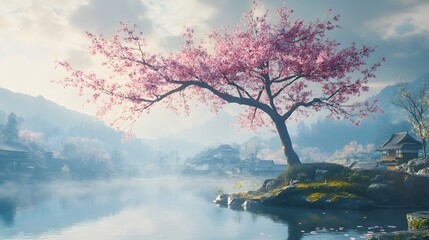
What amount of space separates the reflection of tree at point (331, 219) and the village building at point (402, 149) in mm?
36920

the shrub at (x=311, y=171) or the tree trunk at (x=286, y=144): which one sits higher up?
the tree trunk at (x=286, y=144)

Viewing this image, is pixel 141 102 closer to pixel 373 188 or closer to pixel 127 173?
pixel 373 188

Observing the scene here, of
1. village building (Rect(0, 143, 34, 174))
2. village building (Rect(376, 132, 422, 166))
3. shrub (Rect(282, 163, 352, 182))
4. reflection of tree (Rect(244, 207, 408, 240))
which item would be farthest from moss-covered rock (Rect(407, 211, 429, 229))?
village building (Rect(0, 143, 34, 174))

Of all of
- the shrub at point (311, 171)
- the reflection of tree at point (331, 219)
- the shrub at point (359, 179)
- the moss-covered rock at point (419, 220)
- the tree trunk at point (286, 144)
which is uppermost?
the tree trunk at point (286, 144)

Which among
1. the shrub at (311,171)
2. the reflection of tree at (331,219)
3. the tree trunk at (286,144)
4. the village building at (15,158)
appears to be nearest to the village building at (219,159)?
the village building at (15,158)

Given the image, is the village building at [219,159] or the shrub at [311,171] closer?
the shrub at [311,171]

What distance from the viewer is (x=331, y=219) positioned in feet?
42.3

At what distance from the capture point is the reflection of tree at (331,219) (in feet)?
36.2

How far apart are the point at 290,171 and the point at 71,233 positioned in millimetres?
12537

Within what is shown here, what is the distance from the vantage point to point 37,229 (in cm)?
1330

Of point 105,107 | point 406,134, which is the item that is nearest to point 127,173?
point 406,134

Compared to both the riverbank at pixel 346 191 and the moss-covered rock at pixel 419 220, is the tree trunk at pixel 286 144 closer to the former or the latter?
the riverbank at pixel 346 191

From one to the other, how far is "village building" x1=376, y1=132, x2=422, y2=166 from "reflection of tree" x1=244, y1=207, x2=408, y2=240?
3692 centimetres

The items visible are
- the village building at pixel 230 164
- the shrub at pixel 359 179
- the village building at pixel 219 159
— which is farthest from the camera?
the village building at pixel 219 159
